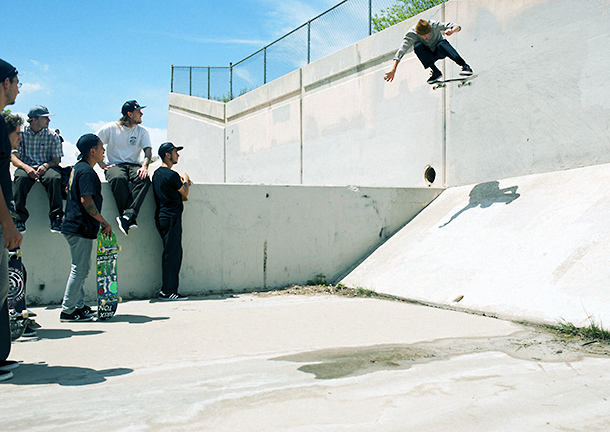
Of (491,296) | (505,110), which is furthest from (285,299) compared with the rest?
(505,110)

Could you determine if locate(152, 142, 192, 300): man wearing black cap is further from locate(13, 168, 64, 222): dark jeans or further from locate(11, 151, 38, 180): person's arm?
locate(11, 151, 38, 180): person's arm

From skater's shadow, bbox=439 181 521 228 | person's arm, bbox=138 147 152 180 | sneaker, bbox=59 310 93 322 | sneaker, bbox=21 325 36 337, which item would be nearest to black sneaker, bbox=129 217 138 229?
person's arm, bbox=138 147 152 180

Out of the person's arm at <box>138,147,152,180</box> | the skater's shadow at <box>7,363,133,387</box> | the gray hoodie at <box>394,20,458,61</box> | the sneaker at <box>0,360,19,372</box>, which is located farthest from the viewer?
the gray hoodie at <box>394,20,458,61</box>

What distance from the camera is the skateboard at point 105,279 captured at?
485 cm

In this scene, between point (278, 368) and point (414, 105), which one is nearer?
point (278, 368)

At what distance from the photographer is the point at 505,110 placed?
8031 mm

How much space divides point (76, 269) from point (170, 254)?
169 centimetres

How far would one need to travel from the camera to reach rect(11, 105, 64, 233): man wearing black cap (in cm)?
545

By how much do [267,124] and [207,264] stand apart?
9437mm

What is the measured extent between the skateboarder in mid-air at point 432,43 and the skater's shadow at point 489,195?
188 cm

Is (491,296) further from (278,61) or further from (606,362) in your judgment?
(278,61)

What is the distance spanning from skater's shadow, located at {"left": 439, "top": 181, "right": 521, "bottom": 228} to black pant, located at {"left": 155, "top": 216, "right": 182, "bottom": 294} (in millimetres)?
3994

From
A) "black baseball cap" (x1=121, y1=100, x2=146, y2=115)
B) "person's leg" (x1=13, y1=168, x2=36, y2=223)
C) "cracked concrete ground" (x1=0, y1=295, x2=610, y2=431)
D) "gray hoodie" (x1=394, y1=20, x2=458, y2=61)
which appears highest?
"gray hoodie" (x1=394, y1=20, x2=458, y2=61)

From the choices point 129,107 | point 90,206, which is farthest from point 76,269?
point 129,107
